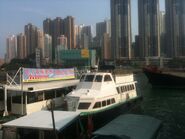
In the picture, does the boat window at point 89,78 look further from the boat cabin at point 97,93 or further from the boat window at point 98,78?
the boat window at point 98,78

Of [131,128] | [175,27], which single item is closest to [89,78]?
[131,128]

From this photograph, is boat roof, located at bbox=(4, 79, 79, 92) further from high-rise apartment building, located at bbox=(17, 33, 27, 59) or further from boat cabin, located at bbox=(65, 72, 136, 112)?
high-rise apartment building, located at bbox=(17, 33, 27, 59)

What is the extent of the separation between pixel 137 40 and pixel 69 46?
46.8 metres

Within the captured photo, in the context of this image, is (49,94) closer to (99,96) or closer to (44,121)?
(99,96)

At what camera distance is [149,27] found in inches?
5945

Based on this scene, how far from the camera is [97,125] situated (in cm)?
1972

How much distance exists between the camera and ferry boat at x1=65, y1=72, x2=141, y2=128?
19.5m

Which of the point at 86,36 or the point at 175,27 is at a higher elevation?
the point at 86,36

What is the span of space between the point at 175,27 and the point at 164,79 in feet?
300

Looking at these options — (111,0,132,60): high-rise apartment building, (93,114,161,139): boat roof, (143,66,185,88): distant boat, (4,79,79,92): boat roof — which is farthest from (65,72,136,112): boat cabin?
(111,0,132,60): high-rise apartment building

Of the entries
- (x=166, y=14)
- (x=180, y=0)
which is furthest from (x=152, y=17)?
(x=180, y=0)

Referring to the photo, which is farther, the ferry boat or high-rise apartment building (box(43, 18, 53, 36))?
high-rise apartment building (box(43, 18, 53, 36))

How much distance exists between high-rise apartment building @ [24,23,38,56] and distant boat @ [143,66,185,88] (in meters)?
113

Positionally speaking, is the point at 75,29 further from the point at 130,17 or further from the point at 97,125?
the point at 97,125
